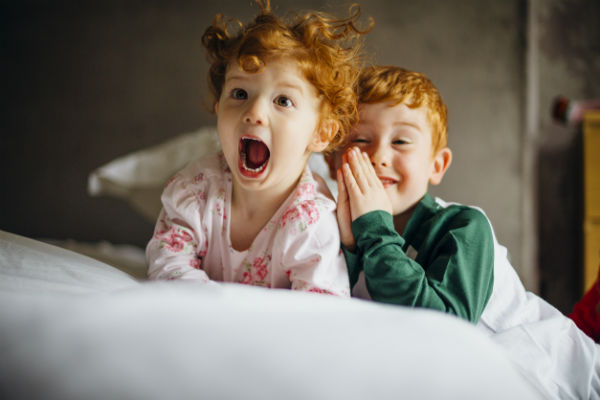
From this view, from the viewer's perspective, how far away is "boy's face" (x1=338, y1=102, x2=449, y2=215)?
92 centimetres

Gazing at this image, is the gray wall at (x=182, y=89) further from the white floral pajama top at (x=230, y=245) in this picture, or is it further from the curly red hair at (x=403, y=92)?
the white floral pajama top at (x=230, y=245)

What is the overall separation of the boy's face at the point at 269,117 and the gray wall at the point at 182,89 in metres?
1.21

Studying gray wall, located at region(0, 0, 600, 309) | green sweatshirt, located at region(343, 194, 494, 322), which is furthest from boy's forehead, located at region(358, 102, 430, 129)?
gray wall, located at region(0, 0, 600, 309)

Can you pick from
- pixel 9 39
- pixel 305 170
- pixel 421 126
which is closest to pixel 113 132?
pixel 9 39

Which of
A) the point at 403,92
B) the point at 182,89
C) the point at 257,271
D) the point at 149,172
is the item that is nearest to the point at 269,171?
the point at 257,271

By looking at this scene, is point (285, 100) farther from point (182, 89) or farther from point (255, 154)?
point (182, 89)

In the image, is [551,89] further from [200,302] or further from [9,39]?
[9,39]

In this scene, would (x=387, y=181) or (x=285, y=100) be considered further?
(x=387, y=181)

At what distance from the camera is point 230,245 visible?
0.90m

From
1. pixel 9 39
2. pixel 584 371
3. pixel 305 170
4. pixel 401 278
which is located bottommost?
pixel 584 371

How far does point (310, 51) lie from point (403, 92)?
0.21 meters

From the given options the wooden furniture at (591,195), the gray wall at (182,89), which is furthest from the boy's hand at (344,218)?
the wooden furniture at (591,195)

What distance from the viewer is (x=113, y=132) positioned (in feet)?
6.81

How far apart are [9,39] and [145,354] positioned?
7.43 ft
